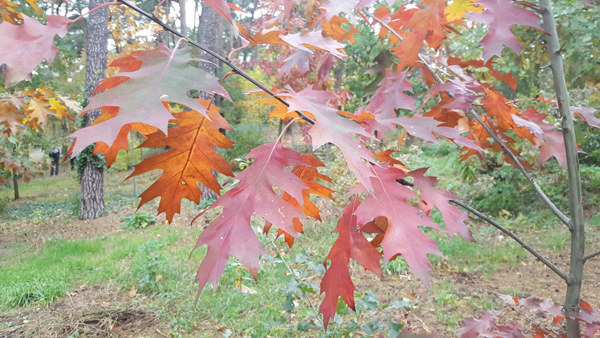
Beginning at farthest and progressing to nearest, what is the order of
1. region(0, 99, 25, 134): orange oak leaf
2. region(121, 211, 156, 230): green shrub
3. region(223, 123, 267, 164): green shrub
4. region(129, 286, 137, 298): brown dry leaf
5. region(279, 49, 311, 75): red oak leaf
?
region(223, 123, 267, 164): green shrub → region(121, 211, 156, 230): green shrub → region(129, 286, 137, 298): brown dry leaf → region(0, 99, 25, 134): orange oak leaf → region(279, 49, 311, 75): red oak leaf

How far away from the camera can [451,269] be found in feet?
12.7

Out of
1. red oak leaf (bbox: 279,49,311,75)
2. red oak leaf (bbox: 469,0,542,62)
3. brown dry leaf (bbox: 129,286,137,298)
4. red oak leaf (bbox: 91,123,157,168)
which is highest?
red oak leaf (bbox: 469,0,542,62)

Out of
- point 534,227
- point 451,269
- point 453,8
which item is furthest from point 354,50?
point 453,8

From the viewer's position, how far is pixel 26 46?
571mm

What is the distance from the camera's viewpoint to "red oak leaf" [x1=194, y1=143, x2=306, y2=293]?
604 millimetres

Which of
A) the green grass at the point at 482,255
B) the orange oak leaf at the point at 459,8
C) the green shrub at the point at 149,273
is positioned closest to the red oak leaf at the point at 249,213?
the orange oak leaf at the point at 459,8

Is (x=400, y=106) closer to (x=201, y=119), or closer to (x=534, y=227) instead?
(x=201, y=119)

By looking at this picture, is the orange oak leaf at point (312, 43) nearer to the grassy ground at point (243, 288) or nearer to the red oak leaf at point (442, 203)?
the red oak leaf at point (442, 203)

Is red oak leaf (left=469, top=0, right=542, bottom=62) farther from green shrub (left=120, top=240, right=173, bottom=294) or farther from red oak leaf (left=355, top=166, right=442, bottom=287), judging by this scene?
green shrub (left=120, top=240, right=173, bottom=294)

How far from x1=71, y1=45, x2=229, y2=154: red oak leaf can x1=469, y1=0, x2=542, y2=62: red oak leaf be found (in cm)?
53

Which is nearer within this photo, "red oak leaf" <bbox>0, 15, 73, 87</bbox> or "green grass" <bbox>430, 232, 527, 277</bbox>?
"red oak leaf" <bbox>0, 15, 73, 87</bbox>

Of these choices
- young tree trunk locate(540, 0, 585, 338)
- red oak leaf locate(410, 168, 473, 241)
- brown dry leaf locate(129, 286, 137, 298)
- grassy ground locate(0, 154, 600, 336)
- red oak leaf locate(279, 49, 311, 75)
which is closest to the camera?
red oak leaf locate(410, 168, 473, 241)

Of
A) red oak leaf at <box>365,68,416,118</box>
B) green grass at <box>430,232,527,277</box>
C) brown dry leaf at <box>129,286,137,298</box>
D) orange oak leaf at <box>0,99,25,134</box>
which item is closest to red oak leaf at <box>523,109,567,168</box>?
red oak leaf at <box>365,68,416,118</box>

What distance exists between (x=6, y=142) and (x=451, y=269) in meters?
6.08
